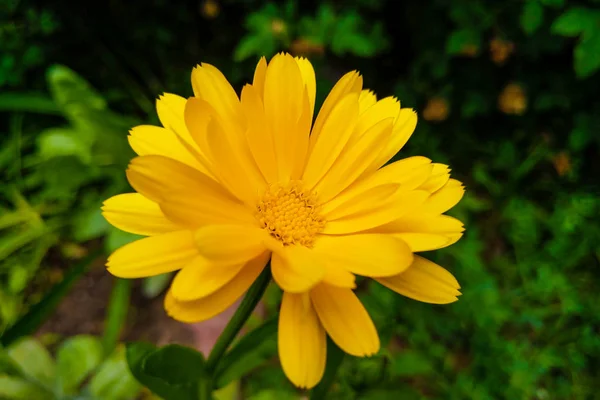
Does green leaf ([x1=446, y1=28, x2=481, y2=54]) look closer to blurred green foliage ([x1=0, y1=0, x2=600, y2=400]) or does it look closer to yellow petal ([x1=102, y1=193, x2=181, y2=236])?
blurred green foliage ([x1=0, y1=0, x2=600, y2=400])

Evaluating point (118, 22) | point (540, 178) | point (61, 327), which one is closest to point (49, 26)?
point (118, 22)

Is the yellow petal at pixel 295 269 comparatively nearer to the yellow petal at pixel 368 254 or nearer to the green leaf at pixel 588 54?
the yellow petal at pixel 368 254

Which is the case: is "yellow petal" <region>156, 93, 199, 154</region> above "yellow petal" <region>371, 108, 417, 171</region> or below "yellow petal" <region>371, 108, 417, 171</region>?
above

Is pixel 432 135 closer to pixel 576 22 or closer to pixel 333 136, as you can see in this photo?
pixel 576 22

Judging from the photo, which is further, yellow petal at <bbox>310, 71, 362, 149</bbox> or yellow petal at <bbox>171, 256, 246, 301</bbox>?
yellow petal at <bbox>310, 71, 362, 149</bbox>

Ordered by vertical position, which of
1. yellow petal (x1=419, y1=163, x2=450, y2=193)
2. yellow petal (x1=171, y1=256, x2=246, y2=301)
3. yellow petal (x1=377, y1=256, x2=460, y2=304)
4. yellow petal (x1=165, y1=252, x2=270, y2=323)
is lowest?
yellow petal (x1=377, y1=256, x2=460, y2=304)

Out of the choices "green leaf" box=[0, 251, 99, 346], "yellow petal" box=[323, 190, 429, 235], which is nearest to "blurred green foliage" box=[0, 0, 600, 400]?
"green leaf" box=[0, 251, 99, 346]

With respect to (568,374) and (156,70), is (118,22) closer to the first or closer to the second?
(156,70)

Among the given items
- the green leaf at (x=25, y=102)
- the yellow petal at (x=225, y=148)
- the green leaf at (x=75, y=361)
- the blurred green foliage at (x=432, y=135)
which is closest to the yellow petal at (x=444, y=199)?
the yellow petal at (x=225, y=148)
